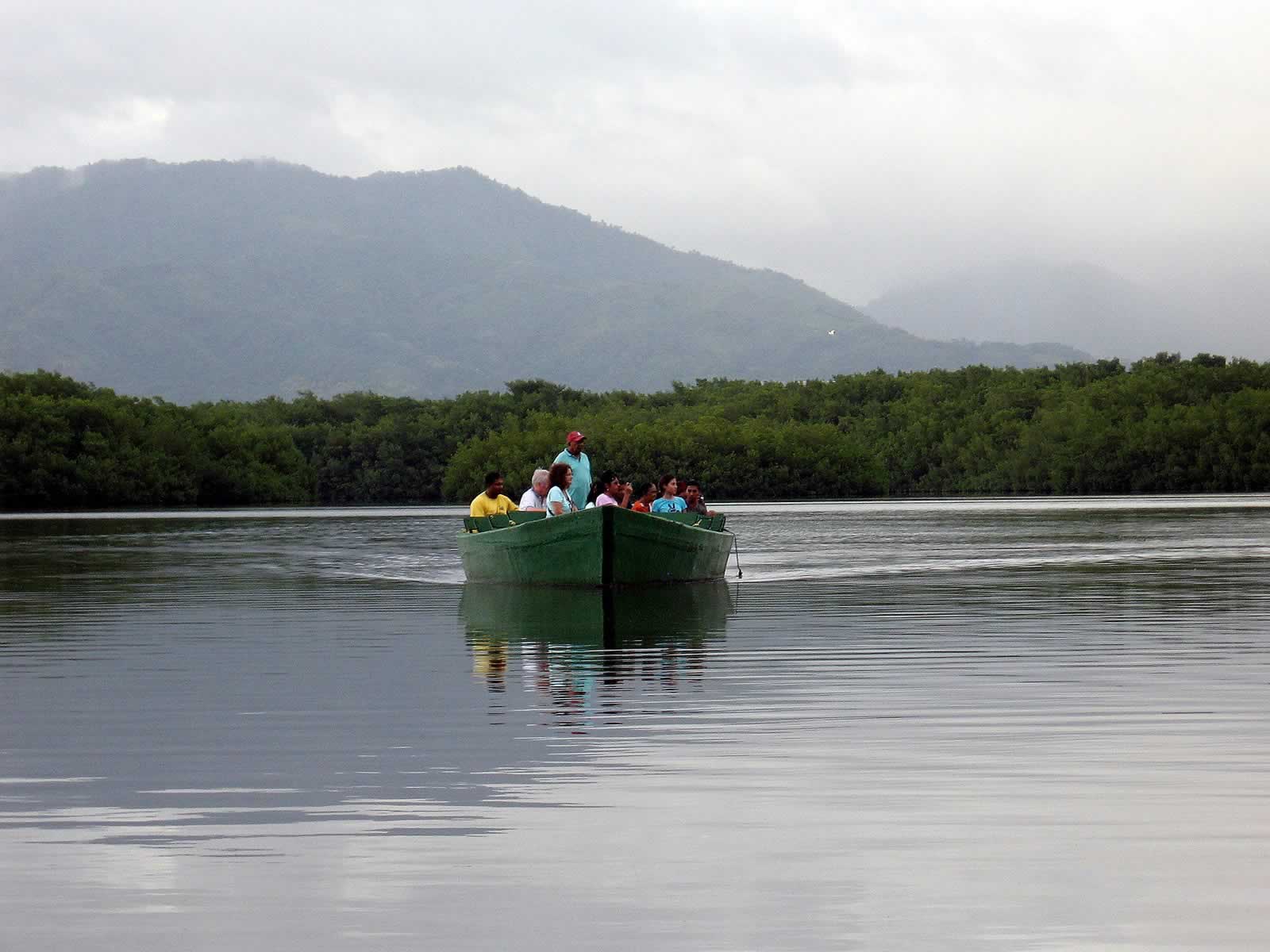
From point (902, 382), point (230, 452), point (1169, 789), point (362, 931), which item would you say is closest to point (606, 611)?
point (1169, 789)

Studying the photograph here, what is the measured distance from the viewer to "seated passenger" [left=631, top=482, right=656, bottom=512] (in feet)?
86.1

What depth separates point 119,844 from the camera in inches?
296

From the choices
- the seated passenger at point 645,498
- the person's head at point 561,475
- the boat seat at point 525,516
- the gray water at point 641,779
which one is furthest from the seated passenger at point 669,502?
the gray water at point 641,779

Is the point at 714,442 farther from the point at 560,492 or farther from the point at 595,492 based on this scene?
the point at 560,492

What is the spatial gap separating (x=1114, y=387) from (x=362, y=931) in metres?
110

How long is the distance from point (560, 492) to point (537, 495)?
4.54 feet

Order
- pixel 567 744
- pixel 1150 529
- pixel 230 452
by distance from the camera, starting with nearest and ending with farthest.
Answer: pixel 567 744
pixel 1150 529
pixel 230 452

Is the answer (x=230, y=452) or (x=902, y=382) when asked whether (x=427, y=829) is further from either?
(x=902, y=382)

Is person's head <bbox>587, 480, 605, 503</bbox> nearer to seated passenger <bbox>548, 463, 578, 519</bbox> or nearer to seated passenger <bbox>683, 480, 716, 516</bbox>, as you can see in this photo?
seated passenger <bbox>548, 463, 578, 519</bbox>

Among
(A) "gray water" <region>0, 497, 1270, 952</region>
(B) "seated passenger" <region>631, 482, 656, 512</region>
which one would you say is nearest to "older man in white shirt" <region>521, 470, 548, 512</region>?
(B) "seated passenger" <region>631, 482, 656, 512</region>

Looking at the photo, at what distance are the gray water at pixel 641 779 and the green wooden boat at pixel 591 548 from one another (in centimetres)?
340

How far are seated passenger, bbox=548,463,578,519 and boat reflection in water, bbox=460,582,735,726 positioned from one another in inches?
40.2

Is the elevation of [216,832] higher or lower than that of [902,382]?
lower

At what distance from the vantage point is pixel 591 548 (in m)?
23.7
